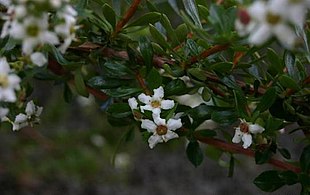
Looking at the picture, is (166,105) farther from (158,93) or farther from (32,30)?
(32,30)

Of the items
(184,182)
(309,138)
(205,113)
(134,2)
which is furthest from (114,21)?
(184,182)

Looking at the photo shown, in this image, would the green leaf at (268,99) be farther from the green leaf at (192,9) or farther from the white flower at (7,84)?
the white flower at (7,84)

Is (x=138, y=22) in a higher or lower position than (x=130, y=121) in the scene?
higher

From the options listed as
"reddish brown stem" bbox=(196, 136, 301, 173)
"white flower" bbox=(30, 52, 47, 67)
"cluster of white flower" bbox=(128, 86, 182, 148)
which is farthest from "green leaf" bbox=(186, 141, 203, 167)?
"white flower" bbox=(30, 52, 47, 67)

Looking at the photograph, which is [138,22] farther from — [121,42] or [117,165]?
[117,165]

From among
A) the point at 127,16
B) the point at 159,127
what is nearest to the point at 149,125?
the point at 159,127
